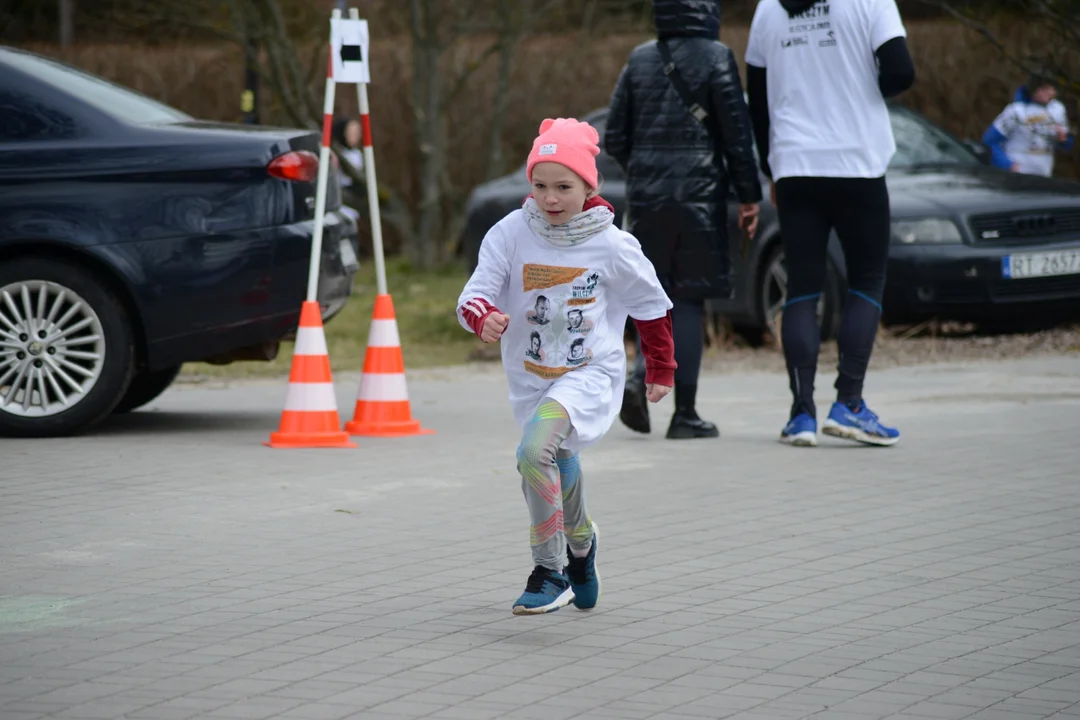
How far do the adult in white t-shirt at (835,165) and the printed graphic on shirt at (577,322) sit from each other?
3.32 m

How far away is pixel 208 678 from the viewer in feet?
13.5

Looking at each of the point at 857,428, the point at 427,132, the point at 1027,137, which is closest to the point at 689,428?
the point at 857,428

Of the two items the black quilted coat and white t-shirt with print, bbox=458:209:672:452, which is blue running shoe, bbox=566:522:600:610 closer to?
white t-shirt with print, bbox=458:209:672:452

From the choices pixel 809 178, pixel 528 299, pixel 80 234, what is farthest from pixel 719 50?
pixel 528 299

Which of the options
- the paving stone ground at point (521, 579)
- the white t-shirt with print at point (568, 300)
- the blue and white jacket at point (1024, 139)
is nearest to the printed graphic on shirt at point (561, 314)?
the white t-shirt with print at point (568, 300)

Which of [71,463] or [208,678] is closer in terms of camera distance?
[208,678]

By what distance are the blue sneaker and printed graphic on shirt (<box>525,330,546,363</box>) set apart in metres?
3.34

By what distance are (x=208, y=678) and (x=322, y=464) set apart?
337 cm

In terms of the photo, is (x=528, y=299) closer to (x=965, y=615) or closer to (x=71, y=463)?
(x=965, y=615)

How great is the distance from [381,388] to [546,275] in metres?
3.76

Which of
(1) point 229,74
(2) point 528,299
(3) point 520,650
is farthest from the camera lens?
(1) point 229,74

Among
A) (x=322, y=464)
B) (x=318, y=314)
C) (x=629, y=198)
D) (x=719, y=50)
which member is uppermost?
(x=719, y=50)

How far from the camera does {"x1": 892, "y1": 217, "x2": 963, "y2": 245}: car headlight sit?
11102 mm

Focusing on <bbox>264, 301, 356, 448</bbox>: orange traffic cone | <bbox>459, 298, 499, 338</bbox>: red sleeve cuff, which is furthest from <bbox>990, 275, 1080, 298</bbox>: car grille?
<bbox>459, 298, 499, 338</bbox>: red sleeve cuff
